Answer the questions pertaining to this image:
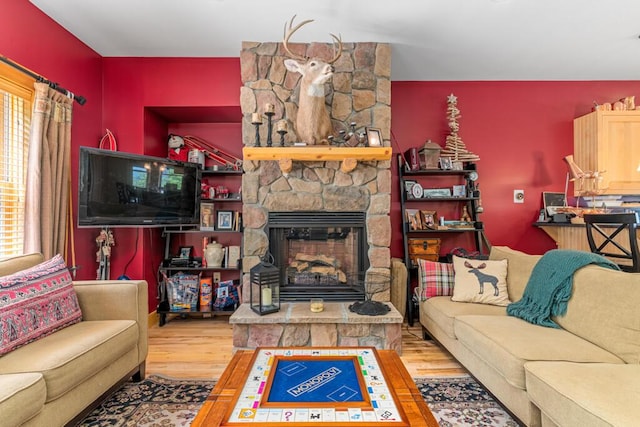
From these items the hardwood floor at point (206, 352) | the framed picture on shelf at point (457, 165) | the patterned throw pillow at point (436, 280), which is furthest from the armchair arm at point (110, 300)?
the framed picture on shelf at point (457, 165)

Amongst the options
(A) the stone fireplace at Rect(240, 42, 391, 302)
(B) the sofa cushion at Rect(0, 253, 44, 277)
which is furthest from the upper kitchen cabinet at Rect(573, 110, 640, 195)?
(B) the sofa cushion at Rect(0, 253, 44, 277)

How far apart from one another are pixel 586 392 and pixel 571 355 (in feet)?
1.42

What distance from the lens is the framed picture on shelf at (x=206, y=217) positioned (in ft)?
11.2

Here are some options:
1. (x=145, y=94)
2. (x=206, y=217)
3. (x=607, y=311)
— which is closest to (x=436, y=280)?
(x=607, y=311)

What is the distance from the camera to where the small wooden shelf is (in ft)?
8.78

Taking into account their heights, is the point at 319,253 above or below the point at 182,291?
above

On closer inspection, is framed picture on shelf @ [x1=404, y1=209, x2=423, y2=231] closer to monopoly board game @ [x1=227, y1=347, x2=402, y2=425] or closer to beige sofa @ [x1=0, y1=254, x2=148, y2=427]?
monopoly board game @ [x1=227, y1=347, x2=402, y2=425]

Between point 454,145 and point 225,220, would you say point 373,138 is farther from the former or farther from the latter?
point 225,220

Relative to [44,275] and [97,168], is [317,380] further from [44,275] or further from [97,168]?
[97,168]

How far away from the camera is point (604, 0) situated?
234cm

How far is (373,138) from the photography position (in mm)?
2824

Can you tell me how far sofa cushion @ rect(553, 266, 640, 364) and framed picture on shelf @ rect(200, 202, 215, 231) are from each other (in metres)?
3.06

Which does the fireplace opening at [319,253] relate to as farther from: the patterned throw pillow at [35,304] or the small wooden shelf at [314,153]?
the patterned throw pillow at [35,304]

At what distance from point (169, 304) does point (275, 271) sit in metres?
1.49
